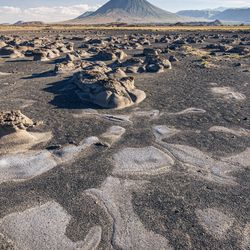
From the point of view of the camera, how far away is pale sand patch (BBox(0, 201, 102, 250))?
14.3 meters

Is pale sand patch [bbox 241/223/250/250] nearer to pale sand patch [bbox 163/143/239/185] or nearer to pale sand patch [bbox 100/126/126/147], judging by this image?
pale sand patch [bbox 163/143/239/185]

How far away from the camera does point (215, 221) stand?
629 inches

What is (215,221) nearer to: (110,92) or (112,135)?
(112,135)

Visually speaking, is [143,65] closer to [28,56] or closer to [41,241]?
[28,56]

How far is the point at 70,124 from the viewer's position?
27000mm

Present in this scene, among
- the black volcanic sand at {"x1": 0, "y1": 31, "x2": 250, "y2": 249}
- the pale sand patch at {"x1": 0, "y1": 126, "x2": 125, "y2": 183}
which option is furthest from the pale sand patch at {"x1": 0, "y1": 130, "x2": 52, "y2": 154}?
the black volcanic sand at {"x1": 0, "y1": 31, "x2": 250, "y2": 249}

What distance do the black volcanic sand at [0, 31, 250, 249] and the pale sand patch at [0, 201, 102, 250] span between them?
33 centimetres

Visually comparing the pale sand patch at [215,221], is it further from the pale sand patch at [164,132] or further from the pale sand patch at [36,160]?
the pale sand patch at [164,132]

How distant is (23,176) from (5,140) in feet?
14.3

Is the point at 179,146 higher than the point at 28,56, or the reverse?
the point at 179,146

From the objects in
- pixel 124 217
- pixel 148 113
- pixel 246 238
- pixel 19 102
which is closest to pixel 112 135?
pixel 148 113

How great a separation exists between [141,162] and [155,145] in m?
2.74

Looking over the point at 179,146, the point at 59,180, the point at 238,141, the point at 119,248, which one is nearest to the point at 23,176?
the point at 59,180

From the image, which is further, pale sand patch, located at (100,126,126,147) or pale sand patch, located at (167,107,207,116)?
pale sand patch, located at (167,107,207,116)
